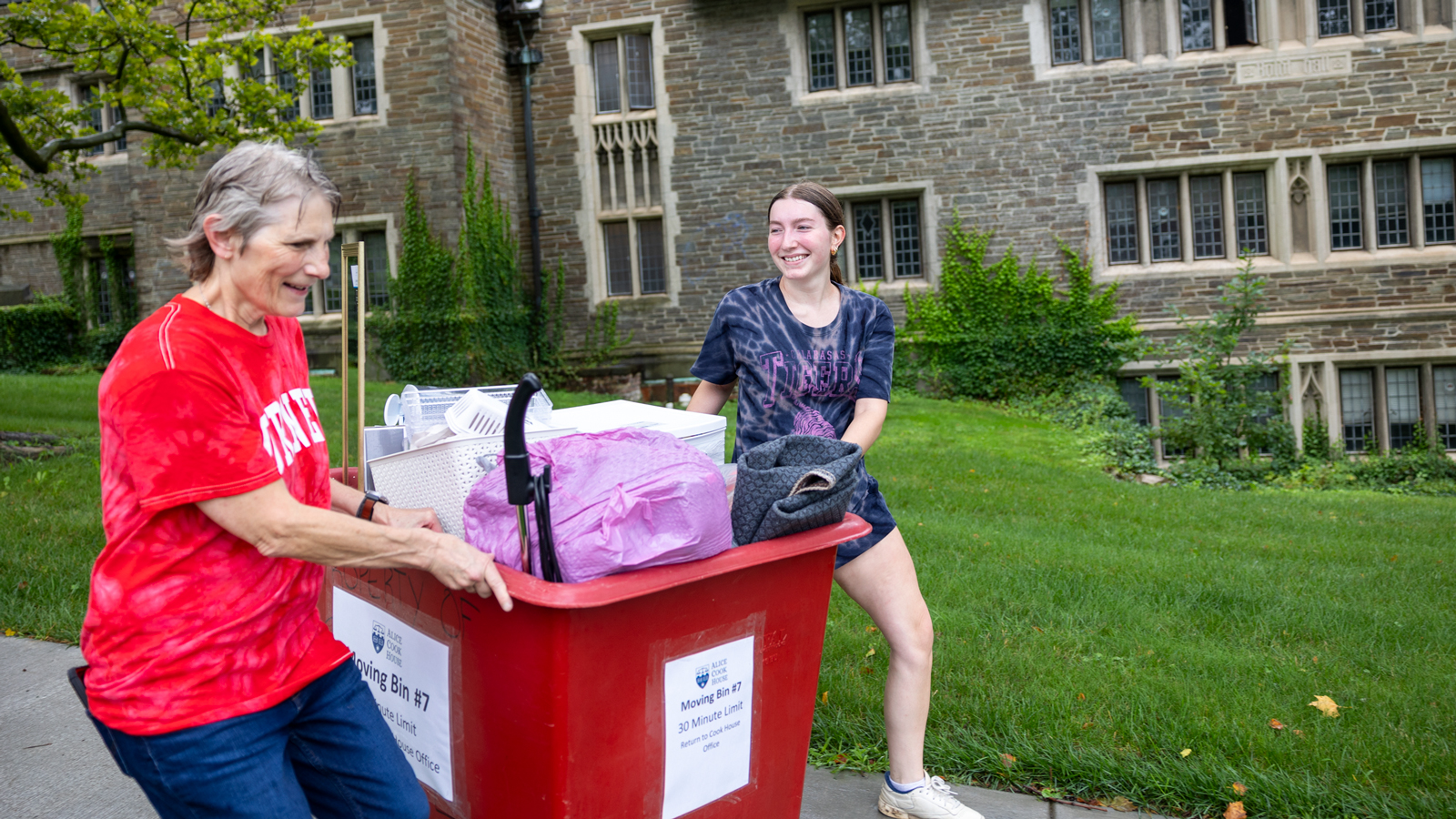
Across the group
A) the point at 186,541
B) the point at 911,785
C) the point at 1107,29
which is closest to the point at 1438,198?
the point at 1107,29

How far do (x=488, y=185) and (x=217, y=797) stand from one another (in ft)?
46.8

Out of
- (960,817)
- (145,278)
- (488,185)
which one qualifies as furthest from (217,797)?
(145,278)

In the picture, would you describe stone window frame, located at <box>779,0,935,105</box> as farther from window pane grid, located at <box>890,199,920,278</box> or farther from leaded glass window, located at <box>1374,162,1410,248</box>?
leaded glass window, located at <box>1374,162,1410,248</box>

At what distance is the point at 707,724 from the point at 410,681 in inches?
26.4

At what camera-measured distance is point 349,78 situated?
15203 millimetres

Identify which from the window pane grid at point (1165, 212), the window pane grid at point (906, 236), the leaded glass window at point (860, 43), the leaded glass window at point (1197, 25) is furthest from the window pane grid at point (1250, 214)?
the leaded glass window at point (860, 43)

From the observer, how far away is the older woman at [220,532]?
1570 mm

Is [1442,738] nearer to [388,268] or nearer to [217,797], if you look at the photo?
[217,797]

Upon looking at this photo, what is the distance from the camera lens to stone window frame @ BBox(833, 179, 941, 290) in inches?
595

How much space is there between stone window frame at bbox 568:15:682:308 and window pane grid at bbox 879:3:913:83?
3460 millimetres

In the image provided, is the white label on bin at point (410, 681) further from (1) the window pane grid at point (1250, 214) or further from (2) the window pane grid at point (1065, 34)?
(1) the window pane grid at point (1250, 214)

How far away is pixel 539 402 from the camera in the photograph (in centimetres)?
250

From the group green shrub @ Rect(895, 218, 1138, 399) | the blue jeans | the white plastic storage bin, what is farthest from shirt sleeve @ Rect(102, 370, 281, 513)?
green shrub @ Rect(895, 218, 1138, 399)

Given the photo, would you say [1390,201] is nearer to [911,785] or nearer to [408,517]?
[911,785]
